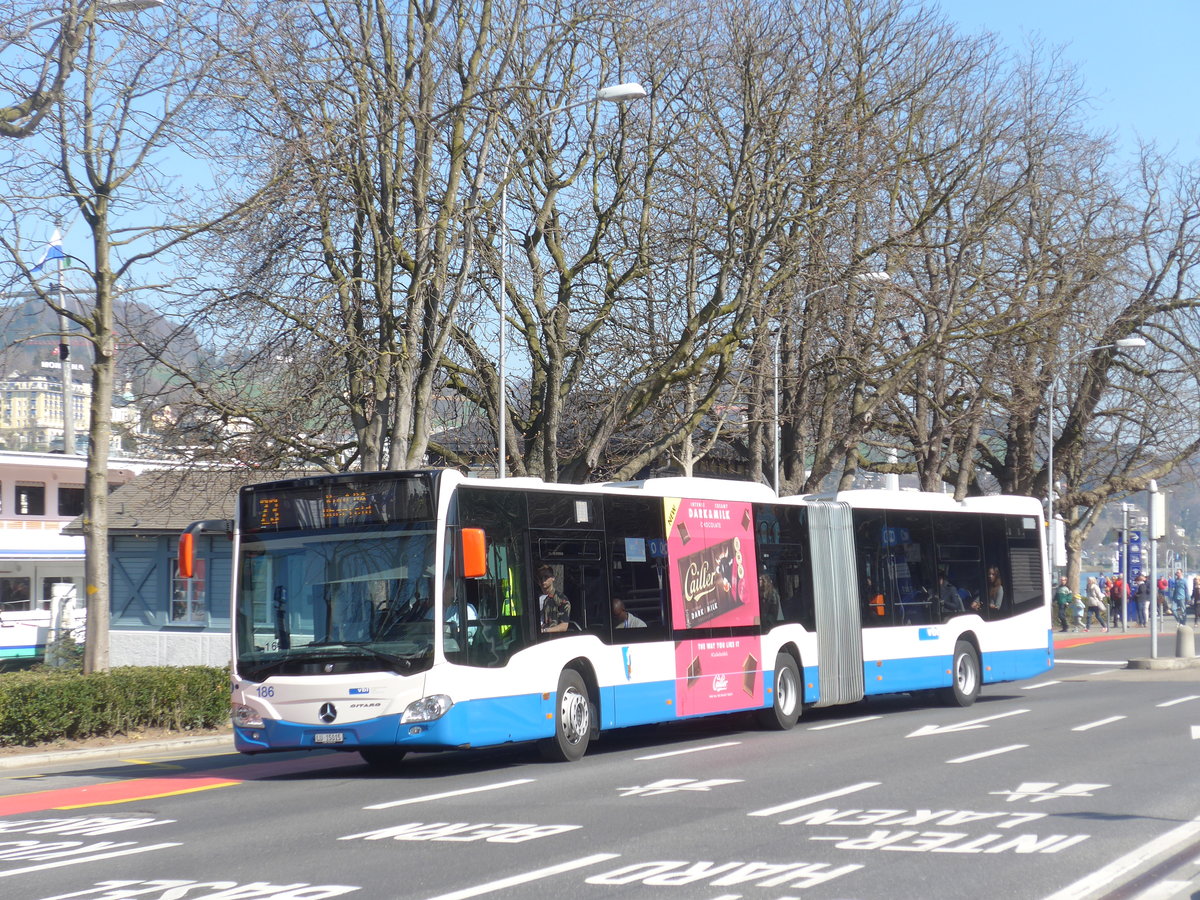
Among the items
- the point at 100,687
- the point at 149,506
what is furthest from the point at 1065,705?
the point at 149,506

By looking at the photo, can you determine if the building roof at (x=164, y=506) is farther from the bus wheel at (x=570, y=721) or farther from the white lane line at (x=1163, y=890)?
the white lane line at (x=1163, y=890)

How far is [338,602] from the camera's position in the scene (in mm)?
13992

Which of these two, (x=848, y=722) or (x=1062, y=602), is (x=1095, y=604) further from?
(x=848, y=722)

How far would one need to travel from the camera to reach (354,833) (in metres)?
10.2

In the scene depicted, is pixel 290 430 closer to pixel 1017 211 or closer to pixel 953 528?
pixel 953 528

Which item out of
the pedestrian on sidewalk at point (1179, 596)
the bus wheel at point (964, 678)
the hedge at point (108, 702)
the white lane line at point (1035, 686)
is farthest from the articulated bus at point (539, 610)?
the pedestrian on sidewalk at point (1179, 596)

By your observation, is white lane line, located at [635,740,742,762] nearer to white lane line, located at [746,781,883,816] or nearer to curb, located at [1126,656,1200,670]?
white lane line, located at [746,781,883,816]

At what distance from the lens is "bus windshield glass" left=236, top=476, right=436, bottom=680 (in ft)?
45.0

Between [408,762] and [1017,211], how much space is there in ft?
89.5

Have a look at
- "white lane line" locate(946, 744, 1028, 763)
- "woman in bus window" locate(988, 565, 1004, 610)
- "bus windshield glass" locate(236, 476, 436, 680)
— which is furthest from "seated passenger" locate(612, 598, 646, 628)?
"woman in bus window" locate(988, 565, 1004, 610)

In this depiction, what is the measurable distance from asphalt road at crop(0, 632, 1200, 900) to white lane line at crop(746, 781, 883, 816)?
54 millimetres

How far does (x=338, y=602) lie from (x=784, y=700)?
23.0 feet

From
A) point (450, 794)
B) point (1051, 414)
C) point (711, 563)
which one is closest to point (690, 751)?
point (711, 563)

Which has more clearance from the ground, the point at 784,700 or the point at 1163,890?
the point at 784,700
